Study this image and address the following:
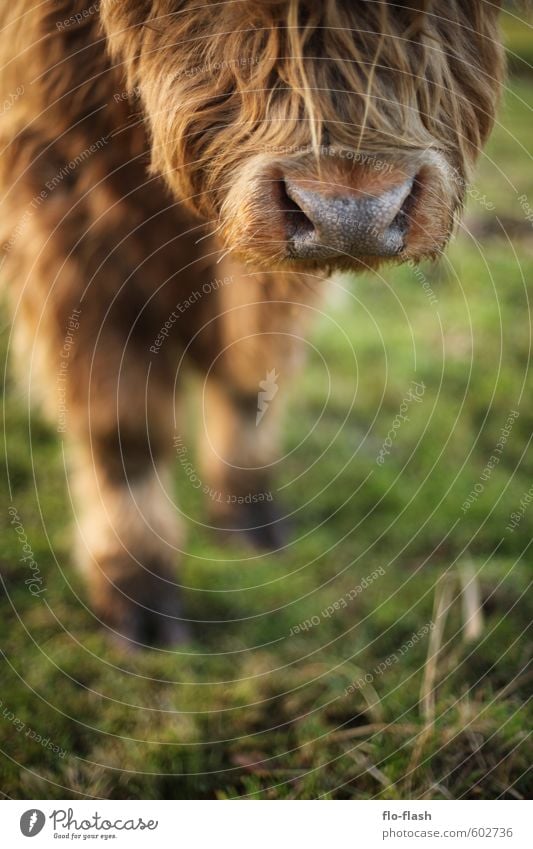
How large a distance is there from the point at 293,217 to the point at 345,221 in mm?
149

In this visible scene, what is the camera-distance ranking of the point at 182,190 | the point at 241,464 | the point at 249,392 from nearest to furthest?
1. the point at 182,190
2. the point at 249,392
3. the point at 241,464

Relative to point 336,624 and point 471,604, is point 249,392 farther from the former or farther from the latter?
point 471,604

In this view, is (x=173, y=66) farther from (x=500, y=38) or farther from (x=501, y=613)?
(x=501, y=613)

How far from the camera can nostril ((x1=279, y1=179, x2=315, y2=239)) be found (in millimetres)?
1816

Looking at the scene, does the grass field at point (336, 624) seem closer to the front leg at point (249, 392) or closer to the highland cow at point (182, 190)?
the front leg at point (249, 392)

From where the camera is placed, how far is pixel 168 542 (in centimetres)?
346

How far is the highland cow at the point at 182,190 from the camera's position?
182 centimetres

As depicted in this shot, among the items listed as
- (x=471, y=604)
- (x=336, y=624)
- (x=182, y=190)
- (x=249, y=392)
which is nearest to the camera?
(x=182, y=190)

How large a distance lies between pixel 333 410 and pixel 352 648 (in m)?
2.04
